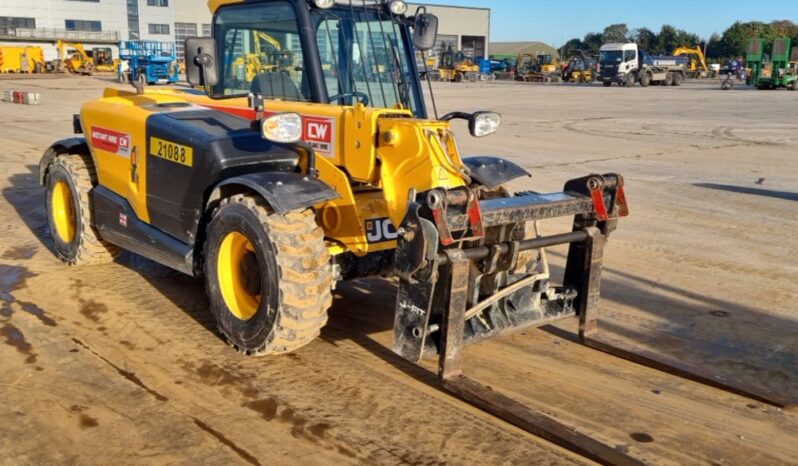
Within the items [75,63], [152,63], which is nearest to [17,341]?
[152,63]

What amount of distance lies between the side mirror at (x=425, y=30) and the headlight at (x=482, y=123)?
2.54 feet

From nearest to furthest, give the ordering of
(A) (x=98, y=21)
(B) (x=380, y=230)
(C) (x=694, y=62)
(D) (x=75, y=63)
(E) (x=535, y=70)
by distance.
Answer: (B) (x=380, y=230) → (D) (x=75, y=63) → (C) (x=694, y=62) → (E) (x=535, y=70) → (A) (x=98, y=21)

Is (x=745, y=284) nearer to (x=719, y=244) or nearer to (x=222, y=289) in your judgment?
(x=719, y=244)

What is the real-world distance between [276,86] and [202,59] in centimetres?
60

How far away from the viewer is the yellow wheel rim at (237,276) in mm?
4824

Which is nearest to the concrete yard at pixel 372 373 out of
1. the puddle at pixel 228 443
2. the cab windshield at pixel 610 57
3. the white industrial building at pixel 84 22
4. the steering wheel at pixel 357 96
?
the puddle at pixel 228 443

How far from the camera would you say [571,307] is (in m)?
4.89

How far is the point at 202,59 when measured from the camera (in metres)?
4.91

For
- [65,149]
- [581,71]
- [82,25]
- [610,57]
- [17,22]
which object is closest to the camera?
[65,149]

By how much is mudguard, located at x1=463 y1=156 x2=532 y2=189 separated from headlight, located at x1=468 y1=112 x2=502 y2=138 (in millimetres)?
369

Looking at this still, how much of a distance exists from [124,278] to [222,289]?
1.94m

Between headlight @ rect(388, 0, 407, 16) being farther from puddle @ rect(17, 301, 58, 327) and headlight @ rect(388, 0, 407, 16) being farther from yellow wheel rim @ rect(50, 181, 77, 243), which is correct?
yellow wheel rim @ rect(50, 181, 77, 243)

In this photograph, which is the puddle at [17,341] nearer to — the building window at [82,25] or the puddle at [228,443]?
the puddle at [228,443]

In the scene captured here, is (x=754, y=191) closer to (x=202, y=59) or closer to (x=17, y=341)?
(x=202, y=59)
